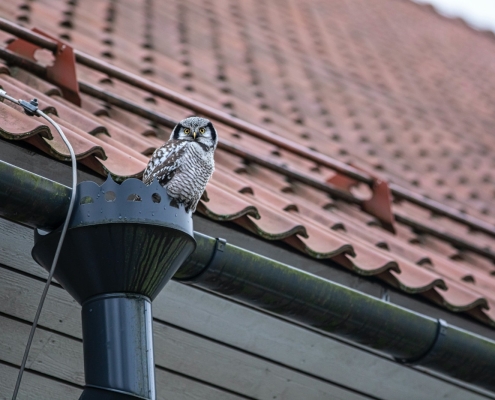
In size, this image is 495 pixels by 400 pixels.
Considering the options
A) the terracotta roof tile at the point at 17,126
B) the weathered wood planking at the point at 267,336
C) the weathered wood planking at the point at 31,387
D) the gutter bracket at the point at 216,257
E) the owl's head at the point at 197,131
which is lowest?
the weathered wood planking at the point at 31,387

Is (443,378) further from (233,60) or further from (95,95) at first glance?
(233,60)

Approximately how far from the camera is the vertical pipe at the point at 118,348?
1938 mm

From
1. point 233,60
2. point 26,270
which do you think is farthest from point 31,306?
point 233,60

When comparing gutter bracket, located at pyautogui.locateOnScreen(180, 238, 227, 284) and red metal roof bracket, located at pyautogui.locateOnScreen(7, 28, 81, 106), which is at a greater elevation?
gutter bracket, located at pyautogui.locateOnScreen(180, 238, 227, 284)

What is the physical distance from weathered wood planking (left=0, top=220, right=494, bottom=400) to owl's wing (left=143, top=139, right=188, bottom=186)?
367 mm

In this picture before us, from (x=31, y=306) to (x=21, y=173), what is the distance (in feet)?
2.20

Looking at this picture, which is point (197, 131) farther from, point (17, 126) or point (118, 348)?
point (118, 348)

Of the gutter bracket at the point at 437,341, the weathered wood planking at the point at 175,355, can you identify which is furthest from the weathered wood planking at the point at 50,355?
the gutter bracket at the point at 437,341

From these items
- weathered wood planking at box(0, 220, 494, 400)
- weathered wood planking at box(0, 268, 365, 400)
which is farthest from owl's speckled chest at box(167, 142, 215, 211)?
weathered wood planking at box(0, 268, 365, 400)

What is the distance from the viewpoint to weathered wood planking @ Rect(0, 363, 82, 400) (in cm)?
255

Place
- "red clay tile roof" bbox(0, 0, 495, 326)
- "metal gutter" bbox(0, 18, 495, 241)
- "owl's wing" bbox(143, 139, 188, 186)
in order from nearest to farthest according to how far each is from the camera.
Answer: "owl's wing" bbox(143, 139, 188, 186), "red clay tile roof" bbox(0, 0, 495, 326), "metal gutter" bbox(0, 18, 495, 241)

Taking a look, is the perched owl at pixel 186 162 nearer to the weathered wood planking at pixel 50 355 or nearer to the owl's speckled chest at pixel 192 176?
the owl's speckled chest at pixel 192 176

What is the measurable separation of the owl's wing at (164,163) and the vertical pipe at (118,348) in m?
0.60

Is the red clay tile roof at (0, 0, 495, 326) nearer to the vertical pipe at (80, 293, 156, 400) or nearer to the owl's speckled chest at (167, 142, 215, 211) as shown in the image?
the owl's speckled chest at (167, 142, 215, 211)
